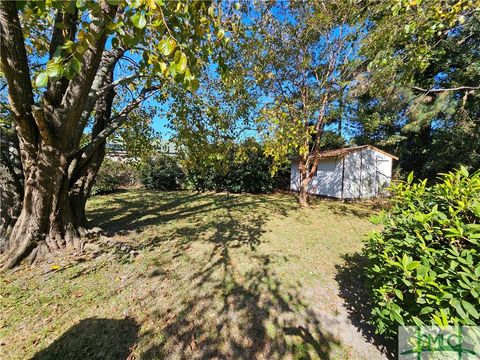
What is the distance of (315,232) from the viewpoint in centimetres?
591


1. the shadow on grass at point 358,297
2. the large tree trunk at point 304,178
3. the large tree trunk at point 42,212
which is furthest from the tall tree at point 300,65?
the large tree trunk at point 42,212

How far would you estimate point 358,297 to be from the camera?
3.08 metres

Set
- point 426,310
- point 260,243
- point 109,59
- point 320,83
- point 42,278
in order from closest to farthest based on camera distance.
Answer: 1. point 426,310
2. point 42,278
3. point 109,59
4. point 260,243
5. point 320,83

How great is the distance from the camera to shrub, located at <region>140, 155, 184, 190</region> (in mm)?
15086

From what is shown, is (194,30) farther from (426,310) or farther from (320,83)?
(320,83)

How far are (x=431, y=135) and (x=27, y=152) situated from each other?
59.7ft

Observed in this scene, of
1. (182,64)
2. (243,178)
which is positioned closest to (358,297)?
(182,64)

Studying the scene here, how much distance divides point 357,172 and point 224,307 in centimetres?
1211

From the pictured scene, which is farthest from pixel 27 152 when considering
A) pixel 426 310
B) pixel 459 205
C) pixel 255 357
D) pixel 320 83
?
pixel 320 83

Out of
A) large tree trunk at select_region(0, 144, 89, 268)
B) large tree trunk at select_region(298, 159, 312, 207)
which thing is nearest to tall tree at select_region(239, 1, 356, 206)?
large tree trunk at select_region(298, 159, 312, 207)

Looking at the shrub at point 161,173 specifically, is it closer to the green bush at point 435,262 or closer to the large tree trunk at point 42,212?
the large tree trunk at point 42,212

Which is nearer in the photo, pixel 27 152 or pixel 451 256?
pixel 451 256

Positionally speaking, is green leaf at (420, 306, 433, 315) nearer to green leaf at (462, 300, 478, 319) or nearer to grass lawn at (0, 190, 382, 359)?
green leaf at (462, 300, 478, 319)

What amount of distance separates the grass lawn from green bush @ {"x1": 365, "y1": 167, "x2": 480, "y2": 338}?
29.1 inches
